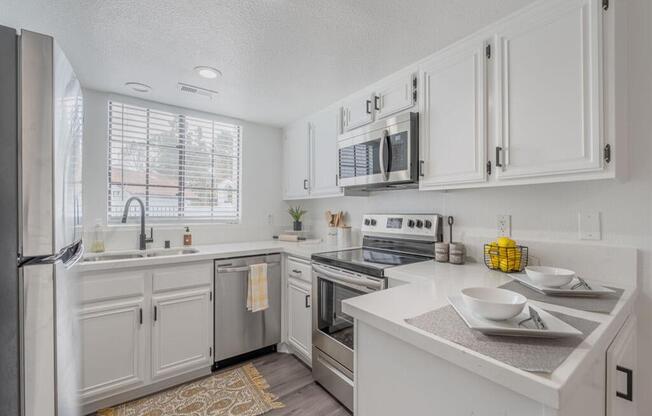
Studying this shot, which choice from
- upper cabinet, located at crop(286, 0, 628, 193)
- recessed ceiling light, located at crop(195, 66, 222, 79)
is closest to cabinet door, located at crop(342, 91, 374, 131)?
upper cabinet, located at crop(286, 0, 628, 193)

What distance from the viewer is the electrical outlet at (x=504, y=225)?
1.68 m

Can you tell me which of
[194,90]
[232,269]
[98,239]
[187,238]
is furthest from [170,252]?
[194,90]

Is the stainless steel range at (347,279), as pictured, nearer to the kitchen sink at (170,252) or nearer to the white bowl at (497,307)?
the white bowl at (497,307)

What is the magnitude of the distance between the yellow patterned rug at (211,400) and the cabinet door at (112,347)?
0.51 feet

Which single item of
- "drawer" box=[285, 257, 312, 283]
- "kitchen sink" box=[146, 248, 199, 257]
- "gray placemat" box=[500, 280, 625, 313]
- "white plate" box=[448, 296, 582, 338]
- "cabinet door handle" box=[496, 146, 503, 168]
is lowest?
"drawer" box=[285, 257, 312, 283]

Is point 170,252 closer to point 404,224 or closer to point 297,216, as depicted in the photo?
point 297,216

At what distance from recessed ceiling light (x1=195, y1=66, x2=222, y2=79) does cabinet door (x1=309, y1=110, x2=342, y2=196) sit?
0.98 meters

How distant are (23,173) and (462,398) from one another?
134cm

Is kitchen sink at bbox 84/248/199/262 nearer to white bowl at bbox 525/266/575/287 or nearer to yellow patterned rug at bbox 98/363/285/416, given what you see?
yellow patterned rug at bbox 98/363/285/416

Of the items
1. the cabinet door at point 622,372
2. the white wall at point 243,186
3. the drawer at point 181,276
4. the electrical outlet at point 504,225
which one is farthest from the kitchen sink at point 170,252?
the cabinet door at point 622,372

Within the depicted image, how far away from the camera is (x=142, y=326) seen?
1954 mm

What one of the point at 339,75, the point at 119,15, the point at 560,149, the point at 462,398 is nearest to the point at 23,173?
the point at 119,15

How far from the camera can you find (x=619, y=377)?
1.05m

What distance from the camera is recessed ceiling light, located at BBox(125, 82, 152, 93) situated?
2221 millimetres
